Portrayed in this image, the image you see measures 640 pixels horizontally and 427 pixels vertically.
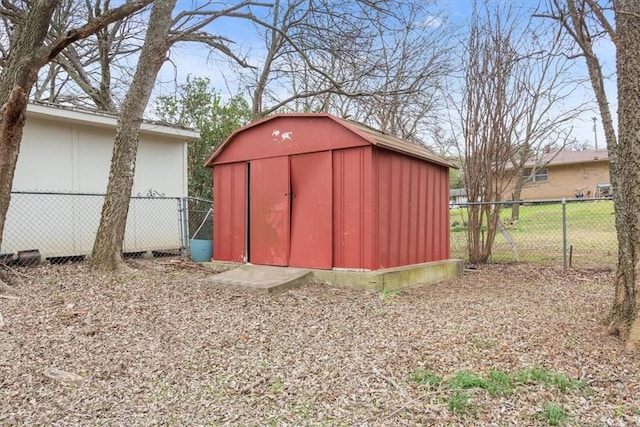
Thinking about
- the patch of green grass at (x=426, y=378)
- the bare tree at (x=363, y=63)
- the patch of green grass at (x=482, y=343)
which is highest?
the bare tree at (x=363, y=63)

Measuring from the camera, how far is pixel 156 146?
8.29 meters

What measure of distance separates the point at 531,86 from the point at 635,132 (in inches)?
218

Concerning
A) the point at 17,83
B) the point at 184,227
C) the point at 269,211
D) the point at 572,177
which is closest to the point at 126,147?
the point at 17,83

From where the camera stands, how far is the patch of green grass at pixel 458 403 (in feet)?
7.06

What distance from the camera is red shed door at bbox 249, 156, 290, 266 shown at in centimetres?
588

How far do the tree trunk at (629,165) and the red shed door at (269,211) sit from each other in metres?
3.75

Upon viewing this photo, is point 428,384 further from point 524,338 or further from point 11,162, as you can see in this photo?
point 11,162

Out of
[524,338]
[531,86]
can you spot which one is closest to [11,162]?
[524,338]

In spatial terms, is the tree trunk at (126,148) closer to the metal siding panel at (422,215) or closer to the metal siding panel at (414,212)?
the metal siding panel at (414,212)

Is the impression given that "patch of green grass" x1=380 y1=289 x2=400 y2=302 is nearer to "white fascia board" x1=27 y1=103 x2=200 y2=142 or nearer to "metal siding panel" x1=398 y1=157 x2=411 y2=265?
"metal siding panel" x1=398 y1=157 x2=411 y2=265

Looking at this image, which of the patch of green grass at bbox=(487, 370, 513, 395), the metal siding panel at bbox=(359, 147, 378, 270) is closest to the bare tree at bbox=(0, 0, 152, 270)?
the metal siding panel at bbox=(359, 147, 378, 270)

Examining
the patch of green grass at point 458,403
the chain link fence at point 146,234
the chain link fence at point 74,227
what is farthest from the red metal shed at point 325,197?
the patch of green grass at point 458,403

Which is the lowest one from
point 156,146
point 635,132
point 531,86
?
point 635,132

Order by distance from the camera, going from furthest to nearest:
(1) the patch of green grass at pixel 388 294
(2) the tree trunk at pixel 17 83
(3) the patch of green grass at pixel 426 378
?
(1) the patch of green grass at pixel 388 294
(2) the tree trunk at pixel 17 83
(3) the patch of green grass at pixel 426 378
